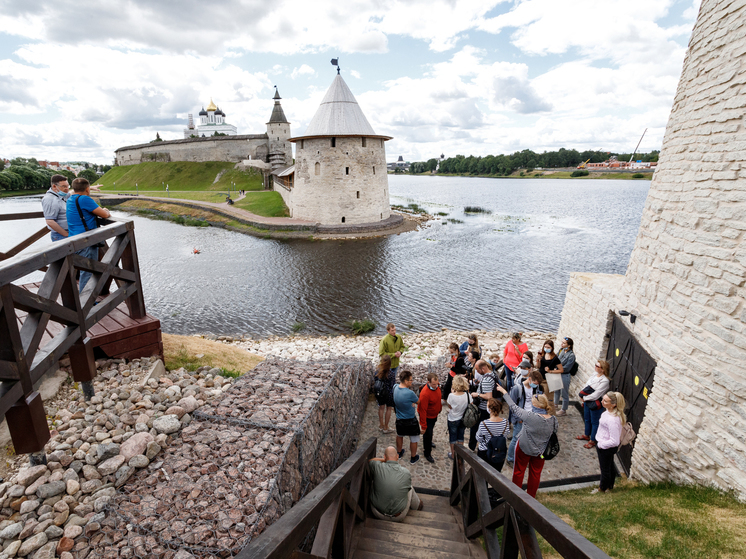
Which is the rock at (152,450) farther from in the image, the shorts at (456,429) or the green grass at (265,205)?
the green grass at (265,205)

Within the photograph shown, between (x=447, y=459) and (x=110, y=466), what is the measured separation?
482cm

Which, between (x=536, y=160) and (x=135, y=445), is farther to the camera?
(x=536, y=160)

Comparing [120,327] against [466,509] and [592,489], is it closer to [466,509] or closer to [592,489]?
[466,509]

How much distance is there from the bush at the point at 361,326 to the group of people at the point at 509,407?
6.94m

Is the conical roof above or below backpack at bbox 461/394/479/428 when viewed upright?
above

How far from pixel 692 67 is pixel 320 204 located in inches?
1200

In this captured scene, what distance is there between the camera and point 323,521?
293 cm

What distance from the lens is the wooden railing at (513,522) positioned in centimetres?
205

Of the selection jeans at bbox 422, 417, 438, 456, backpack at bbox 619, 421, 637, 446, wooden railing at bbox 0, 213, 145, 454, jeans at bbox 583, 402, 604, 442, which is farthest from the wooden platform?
jeans at bbox 583, 402, 604, 442

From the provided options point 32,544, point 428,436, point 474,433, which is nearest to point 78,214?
point 32,544

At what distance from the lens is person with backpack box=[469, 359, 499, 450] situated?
19.9 ft

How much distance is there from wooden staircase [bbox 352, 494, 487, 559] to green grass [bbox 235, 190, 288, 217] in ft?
119

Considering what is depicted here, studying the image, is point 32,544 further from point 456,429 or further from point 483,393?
point 483,393

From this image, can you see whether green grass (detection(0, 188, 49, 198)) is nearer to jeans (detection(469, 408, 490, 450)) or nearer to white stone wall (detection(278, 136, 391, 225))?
white stone wall (detection(278, 136, 391, 225))
